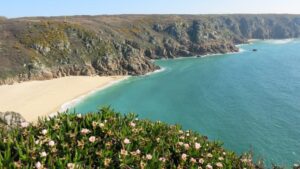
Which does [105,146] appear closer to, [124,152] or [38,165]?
[124,152]

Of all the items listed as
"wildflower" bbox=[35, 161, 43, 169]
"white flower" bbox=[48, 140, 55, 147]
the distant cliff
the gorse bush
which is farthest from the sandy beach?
"wildflower" bbox=[35, 161, 43, 169]

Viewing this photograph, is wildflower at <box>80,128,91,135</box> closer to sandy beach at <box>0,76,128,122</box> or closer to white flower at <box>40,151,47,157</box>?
white flower at <box>40,151,47,157</box>

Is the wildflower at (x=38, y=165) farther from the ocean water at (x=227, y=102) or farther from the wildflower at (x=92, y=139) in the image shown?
the ocean water at (x=227, y=102)

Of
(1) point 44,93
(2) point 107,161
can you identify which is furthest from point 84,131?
(1) point 44,93

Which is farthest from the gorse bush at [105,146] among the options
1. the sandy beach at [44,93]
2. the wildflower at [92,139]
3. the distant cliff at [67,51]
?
the distant cliff at [67,51]

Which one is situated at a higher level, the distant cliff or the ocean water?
the distant cliff

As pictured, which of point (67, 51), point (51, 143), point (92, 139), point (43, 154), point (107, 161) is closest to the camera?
point (43, 154)

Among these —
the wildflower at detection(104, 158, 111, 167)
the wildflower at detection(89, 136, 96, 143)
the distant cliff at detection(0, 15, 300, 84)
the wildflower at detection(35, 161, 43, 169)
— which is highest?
the wildflower at detection(89, 136, 96, 143)
